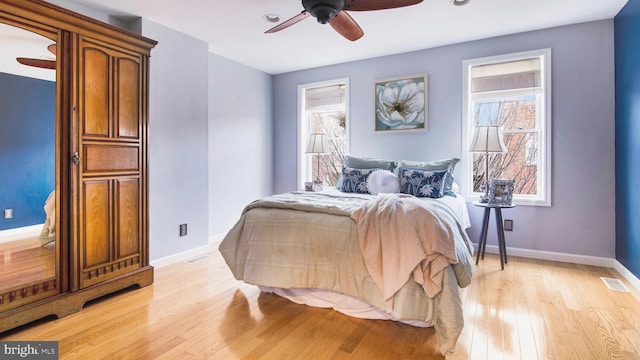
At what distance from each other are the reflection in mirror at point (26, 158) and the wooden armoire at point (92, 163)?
0.14ft

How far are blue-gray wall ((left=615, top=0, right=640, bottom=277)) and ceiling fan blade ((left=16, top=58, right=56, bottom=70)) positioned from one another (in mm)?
4348

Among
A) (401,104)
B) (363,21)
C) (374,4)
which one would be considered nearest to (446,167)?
(401,104)

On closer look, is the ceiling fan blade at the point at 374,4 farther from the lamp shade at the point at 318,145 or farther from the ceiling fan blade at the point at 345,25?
the lamp shade at the point at 318,145

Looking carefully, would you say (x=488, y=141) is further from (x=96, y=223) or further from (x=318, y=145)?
(x=96, y=223)

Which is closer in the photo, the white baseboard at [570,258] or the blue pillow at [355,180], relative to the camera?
the white baseboard at [570,258]

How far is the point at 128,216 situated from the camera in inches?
105

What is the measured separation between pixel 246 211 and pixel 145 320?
100cm

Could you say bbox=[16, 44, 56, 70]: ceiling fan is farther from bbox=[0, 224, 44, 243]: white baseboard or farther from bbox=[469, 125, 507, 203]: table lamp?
bbox=[469, 125, 507, 203]: table lamp

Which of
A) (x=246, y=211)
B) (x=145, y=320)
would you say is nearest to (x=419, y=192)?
(x=246, y=211)

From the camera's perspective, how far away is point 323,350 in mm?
1828

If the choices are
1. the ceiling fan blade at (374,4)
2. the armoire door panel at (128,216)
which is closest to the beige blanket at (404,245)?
the ceiling fan blade at (374,4)

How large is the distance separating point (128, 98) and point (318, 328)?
2.28 metres

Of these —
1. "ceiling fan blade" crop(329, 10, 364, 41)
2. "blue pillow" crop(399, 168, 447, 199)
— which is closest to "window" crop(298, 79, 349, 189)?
"blue pillow" crop(399, 168, 447, 199)

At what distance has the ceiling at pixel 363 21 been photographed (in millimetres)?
2908
